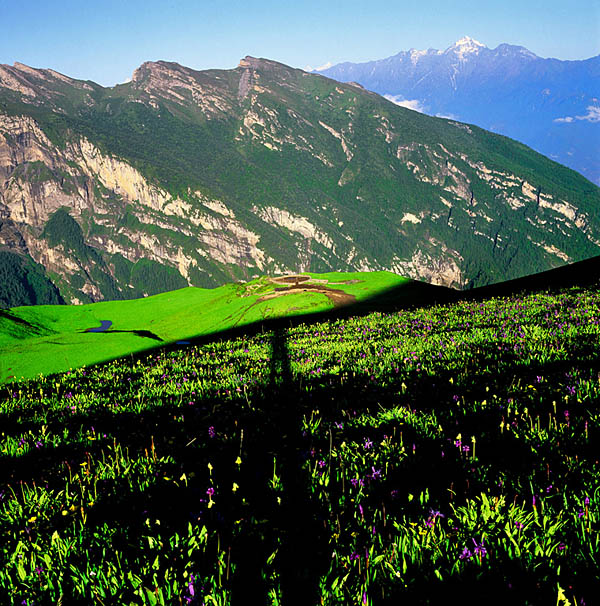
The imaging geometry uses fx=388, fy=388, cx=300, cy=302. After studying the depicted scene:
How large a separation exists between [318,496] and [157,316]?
76.2m

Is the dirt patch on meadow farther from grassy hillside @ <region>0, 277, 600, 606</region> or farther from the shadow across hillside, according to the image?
the shadow across hillside

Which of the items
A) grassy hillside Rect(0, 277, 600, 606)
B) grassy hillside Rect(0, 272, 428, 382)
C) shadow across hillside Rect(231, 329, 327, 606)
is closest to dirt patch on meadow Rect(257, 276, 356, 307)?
A: grassy hillside Rect(0, 272, 428, 382)

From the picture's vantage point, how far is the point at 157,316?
7438 centimetres

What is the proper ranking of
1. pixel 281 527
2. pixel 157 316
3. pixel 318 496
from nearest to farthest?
pixel 281 527, pixel 318 496, pixel 157 316

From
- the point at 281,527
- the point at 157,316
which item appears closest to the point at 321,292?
the point at 157,316

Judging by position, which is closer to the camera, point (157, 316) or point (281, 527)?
point (281, 527)

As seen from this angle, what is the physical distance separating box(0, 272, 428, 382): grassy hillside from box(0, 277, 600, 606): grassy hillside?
36.1m

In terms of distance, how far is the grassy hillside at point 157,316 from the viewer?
1678 inches

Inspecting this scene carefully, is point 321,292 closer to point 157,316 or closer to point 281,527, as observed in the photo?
point 157,316

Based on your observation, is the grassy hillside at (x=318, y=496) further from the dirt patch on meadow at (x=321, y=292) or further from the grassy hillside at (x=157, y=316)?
the dirt patch on meadow at (x=321, y=292)

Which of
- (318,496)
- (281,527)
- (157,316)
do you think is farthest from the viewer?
(157,316)

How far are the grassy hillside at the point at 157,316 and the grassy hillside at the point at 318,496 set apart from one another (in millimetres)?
36112

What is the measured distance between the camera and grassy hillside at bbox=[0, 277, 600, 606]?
2.26 metres

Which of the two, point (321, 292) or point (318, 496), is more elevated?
point (321, 292)
